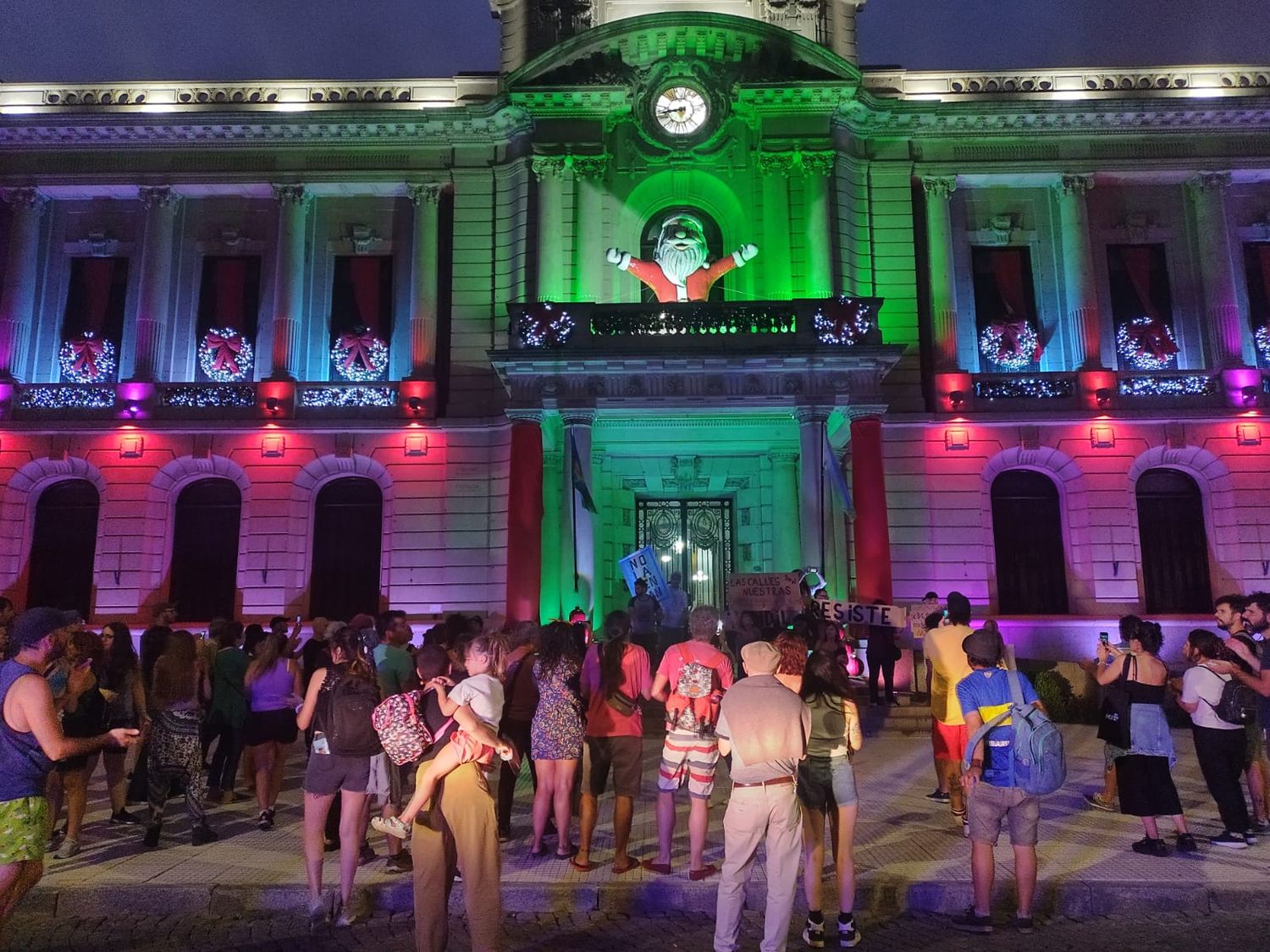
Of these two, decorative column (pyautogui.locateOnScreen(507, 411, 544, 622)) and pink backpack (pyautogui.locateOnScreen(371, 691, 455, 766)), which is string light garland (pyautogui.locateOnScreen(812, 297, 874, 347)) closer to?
decorative column (pyautogui.locateOnScreen(507, 411, 544, 622))

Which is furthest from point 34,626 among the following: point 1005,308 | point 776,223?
point 1005,308

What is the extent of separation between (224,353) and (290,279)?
97.2 inches

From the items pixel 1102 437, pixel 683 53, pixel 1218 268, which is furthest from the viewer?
pixel 1218 268

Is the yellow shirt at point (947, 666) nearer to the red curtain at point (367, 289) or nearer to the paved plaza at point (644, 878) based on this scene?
the paved plaza at point (644, 878)

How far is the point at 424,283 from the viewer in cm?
2277

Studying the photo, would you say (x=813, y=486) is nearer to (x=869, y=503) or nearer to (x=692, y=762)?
(x=869, y=503)

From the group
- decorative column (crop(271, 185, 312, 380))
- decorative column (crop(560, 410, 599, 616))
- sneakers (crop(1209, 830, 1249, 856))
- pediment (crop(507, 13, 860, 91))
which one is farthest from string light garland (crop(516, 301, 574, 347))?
sneakers (crop(1209, 830, 1249, 856))

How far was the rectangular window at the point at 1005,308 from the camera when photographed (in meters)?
22.3

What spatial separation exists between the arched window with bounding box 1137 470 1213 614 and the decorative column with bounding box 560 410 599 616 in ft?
43.2

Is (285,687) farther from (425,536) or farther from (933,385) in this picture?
(933,385)

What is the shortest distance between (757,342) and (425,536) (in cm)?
912

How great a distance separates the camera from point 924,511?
21344 millimetres

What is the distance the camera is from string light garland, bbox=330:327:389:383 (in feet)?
74.6

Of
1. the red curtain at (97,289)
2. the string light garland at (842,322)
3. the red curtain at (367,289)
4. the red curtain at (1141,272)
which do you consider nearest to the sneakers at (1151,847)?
the string light garland at (842,322)
